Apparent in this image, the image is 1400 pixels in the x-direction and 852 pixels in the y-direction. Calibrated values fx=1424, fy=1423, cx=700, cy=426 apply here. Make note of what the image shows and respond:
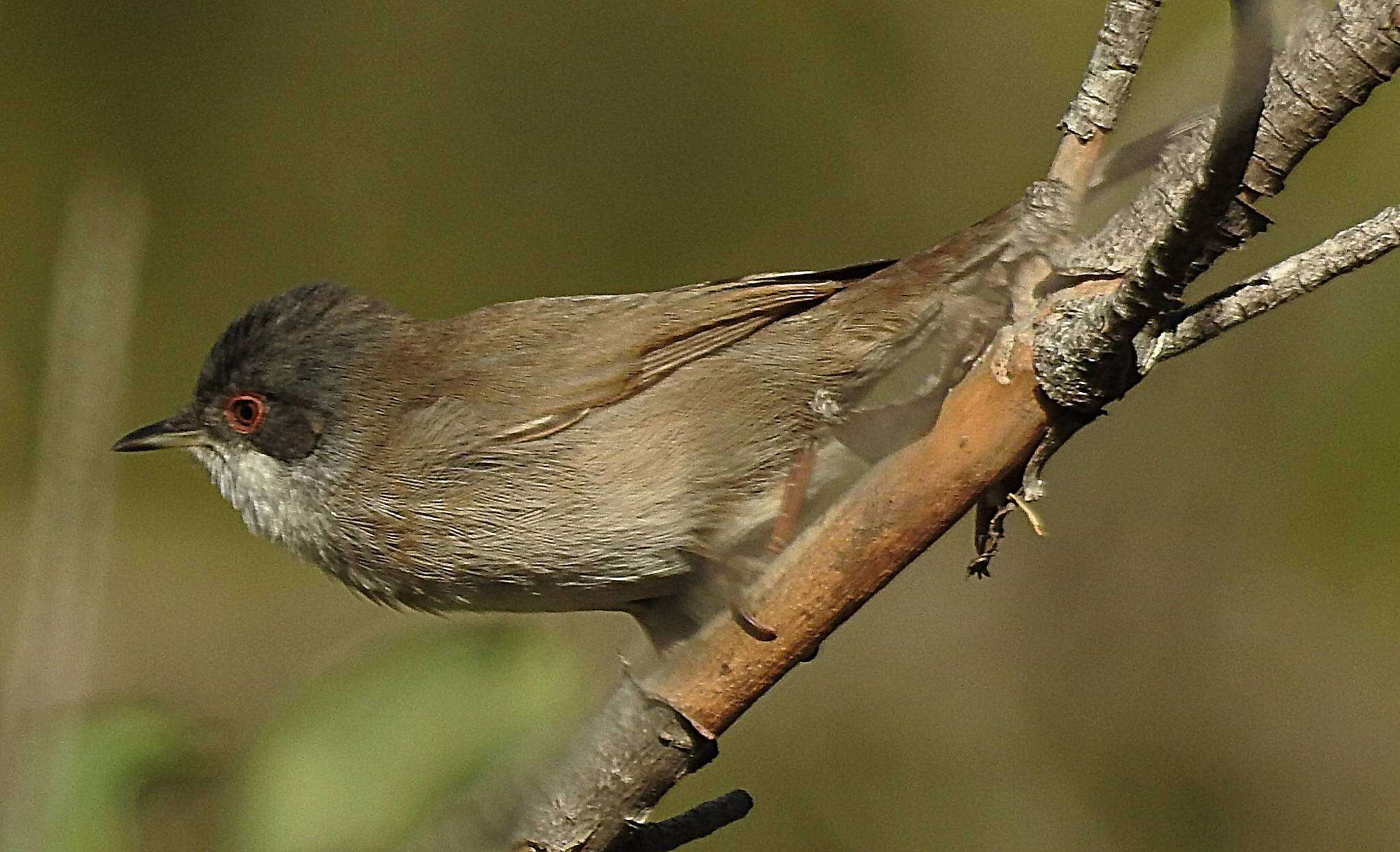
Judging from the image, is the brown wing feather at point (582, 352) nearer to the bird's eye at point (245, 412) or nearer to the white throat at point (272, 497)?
the white throat at point (272, 497)

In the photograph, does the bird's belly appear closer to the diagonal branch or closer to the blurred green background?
the blurred green background

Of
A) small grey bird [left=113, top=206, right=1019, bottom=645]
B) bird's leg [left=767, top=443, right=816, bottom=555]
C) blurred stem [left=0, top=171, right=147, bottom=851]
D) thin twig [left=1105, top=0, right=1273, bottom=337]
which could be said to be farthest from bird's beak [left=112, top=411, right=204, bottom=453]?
thin twig [left=1105, top=0, right=1273, bottom=337]

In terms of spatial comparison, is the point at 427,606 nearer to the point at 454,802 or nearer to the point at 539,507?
the point at 539,507

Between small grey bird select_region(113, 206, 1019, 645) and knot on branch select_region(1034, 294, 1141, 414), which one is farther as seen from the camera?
small grey bird select_region(113, 206, 1019, 645)

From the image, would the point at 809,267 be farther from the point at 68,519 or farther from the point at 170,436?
the point at 68,519

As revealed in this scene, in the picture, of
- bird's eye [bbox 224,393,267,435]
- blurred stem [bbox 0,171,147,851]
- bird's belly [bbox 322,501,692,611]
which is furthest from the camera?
bird's eye [bbox 224,393,267,435]

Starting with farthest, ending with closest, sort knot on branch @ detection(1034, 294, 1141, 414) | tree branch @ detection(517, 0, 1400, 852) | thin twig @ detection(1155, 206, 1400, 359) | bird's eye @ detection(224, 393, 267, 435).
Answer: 1. bird's eye @ detection(224, 393, 267, 435)
2. tree branch @ detection(517, 0, 1400, 852)
3. knot on branch @ detection(1034, 294, 1141, 414)
4. thin twig @ detection(1155, 206, 1400, 359)

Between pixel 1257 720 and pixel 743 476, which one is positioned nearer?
pixel 743 476

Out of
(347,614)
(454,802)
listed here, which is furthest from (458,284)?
(454,802)
